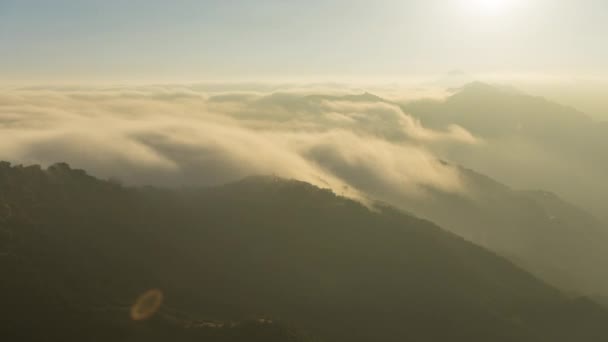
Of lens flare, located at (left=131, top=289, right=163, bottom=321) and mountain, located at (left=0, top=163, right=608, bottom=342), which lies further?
lens flare, located at (left=131, top=289, right=163, bottom=321)

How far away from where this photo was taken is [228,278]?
156 m

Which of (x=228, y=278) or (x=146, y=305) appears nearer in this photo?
(x=146, y=305)

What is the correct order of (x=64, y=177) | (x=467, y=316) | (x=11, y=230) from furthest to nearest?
(x=64, y=177) → (x=467, y=316) → (x=11, y=230)

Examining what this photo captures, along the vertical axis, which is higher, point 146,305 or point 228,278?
point 228,278

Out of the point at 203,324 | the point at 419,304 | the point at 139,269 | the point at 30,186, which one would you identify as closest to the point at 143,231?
the point at 139,269

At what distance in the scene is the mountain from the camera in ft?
364

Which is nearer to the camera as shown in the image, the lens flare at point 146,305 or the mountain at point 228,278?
the mountain at point 228,278

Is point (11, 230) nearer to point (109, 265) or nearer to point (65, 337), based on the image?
point (109, 265)

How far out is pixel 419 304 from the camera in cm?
15938

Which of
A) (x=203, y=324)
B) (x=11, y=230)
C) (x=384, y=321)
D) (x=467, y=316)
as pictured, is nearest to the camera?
(x=203, y=324)

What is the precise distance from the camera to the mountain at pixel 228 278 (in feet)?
364

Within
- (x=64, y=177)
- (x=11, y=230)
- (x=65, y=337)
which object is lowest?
(x=65, y=337)

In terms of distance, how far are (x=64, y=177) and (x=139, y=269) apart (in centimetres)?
5738

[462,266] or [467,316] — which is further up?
[462,266]
